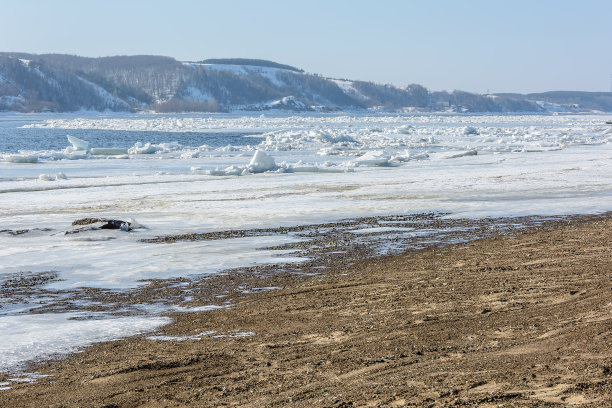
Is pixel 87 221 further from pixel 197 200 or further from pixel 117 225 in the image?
pixel 197 200

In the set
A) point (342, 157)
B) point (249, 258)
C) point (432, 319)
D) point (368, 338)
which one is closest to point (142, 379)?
point (368, 338)

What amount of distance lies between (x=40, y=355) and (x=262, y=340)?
6.34ft

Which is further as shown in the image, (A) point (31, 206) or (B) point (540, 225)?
(A) point (31, 206)

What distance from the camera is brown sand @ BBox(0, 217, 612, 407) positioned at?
200 inches

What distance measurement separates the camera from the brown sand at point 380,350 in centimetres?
509

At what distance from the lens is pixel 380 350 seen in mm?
6160

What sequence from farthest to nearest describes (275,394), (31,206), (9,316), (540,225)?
1. (31,206)
2. (540,225)
3. (9,316)
4. (275,394)

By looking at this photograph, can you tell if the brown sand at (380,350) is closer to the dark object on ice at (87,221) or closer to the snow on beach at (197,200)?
the snow on beach at (197,200)

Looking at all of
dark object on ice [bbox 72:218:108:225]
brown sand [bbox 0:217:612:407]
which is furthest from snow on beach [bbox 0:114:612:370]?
brown sand [bbox 0:217:612:407]

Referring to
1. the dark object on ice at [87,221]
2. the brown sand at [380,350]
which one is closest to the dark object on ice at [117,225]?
the dark object on ice at [87,221]

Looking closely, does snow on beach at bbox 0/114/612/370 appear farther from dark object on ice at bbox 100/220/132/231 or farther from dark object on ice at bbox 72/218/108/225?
dark object on ice at bbox 72/218/108/225

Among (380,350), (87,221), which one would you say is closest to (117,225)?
(87,221)

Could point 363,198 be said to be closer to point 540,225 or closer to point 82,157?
point 540,225

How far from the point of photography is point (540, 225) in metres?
13.9
